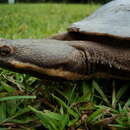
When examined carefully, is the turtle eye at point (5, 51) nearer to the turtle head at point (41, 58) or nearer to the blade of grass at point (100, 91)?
the turtle head at point (41, 58)

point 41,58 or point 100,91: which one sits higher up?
point 41,58

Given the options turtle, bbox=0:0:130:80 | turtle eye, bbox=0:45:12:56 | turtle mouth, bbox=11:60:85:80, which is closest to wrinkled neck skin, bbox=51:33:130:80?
turtle, bbox=0:0:130:80

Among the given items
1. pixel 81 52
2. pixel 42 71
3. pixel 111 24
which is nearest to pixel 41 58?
pixel 42 71

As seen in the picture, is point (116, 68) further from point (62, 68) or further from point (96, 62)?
point (62, 68)

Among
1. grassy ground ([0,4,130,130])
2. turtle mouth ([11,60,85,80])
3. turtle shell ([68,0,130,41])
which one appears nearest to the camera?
grassy ground ([0,4,130,130])

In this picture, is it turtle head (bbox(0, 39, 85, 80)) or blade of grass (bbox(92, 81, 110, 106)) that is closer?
turtle head (bbox(0, 39, 85, 80))

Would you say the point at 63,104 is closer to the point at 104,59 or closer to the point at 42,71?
the point at 42,71

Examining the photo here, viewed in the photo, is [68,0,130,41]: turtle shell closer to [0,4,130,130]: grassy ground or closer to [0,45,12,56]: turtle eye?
[0,4,130,130]: grassy ground

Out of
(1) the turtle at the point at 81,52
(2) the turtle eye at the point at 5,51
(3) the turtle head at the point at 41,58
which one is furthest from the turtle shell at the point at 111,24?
(2) the turtle eye at the point at 5,51
